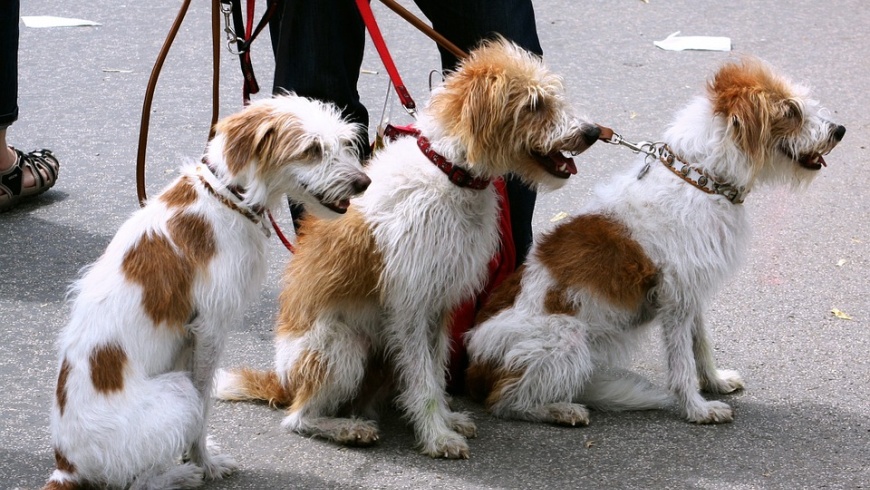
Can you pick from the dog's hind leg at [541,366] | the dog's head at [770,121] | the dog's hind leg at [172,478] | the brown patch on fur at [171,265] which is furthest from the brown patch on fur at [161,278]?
the dog's head at [770,121]

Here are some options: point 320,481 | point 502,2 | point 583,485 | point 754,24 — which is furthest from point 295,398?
point 754,24

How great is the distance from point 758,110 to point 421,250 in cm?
126

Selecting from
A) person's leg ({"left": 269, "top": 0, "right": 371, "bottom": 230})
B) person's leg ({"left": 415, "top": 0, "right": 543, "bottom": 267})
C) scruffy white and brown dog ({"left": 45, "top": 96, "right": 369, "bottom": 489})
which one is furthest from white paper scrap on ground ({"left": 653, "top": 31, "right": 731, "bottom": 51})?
scruffy white and brown dog ({"left": 45, "top": 96, "right": 369, "bottom": 489})

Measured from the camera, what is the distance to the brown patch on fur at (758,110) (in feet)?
12.5

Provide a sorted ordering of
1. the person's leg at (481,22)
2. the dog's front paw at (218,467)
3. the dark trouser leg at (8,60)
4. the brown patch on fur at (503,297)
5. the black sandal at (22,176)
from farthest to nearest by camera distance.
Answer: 1. the black sandal at (22,176)
2. the dark trouser leg at (8,60)
3. the person's leg at (481,22)
4. the brown patch on fur at (503,297)
5. the dog's front paw at (218,467)

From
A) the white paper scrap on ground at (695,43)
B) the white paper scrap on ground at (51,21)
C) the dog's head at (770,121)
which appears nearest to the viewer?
the dog's head at (770,121)

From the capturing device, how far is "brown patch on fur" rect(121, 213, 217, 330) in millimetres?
3207

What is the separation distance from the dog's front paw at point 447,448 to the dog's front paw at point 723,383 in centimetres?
104

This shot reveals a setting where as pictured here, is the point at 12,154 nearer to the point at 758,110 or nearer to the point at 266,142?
the point at 266,142

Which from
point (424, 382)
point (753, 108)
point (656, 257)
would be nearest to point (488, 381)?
point (424, 382)

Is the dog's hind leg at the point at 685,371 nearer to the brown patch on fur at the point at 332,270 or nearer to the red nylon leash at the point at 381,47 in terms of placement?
the brown patch on fur at the point at 332,270

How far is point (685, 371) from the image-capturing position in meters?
3.96

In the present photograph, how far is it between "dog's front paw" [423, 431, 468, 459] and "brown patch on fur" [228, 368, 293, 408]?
0.58 meters

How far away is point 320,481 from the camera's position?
11.6 ft
